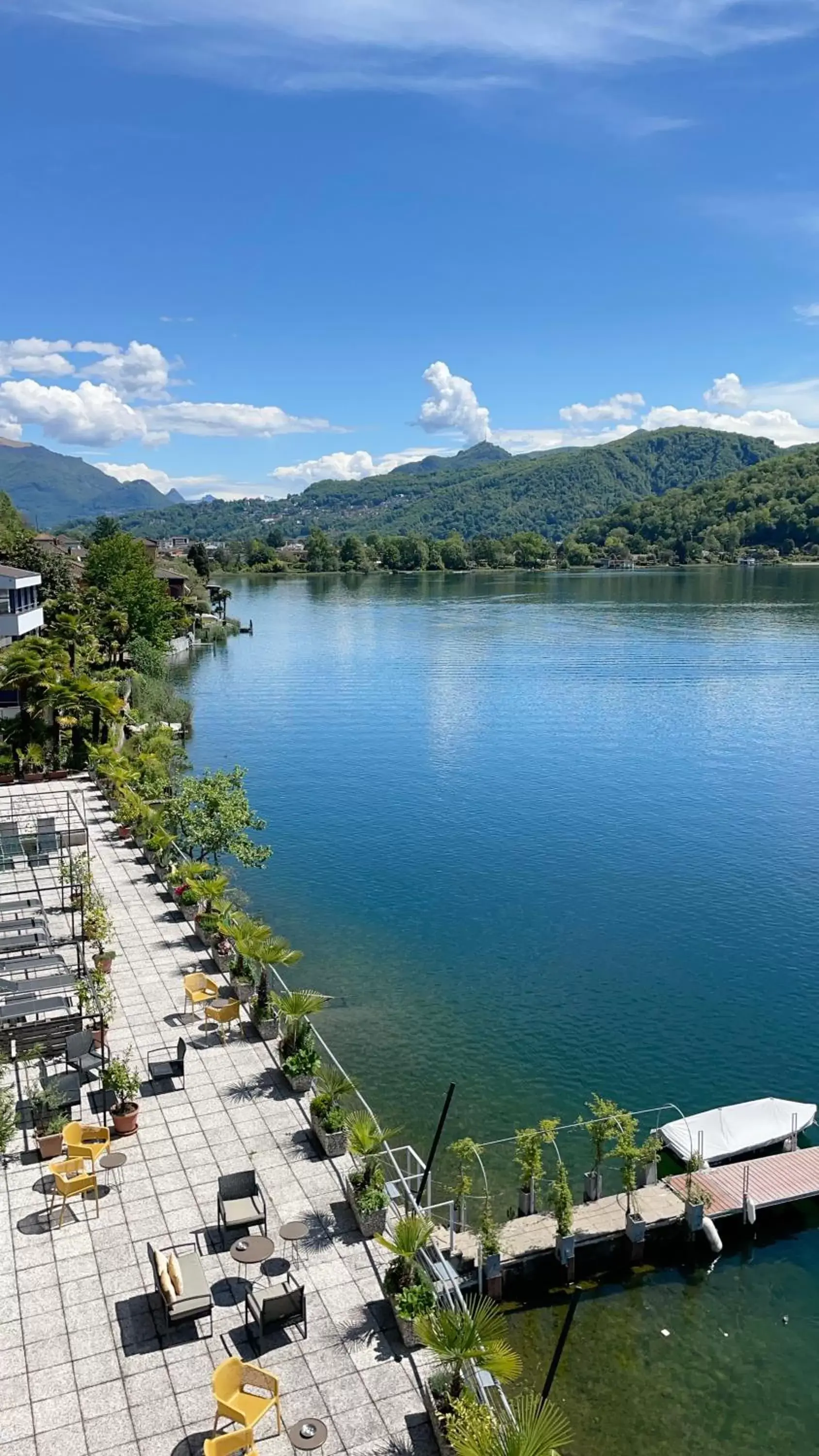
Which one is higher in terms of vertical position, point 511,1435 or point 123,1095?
point 123,1095

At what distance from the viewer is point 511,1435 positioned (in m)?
11.1

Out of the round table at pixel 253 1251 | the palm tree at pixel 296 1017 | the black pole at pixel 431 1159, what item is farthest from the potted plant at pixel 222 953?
the round table at pixel 253 1251

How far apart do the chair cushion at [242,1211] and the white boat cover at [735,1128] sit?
10.6 meters

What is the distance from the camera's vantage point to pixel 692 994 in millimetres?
30609

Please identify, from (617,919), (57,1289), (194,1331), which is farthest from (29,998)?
(617,919)

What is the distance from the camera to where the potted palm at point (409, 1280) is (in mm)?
13789

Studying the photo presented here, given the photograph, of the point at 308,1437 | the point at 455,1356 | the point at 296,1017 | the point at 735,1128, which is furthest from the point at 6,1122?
the point at 735,1128

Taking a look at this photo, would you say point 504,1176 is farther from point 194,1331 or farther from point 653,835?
point 653,835

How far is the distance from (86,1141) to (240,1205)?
3.70 m

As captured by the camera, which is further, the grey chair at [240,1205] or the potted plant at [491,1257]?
the potted plant at [491,1257]

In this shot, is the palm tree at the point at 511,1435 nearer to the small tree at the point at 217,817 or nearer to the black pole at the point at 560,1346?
the black pole at the point at 560,1346

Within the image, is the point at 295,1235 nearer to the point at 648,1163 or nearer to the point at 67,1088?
the point at 67,1088

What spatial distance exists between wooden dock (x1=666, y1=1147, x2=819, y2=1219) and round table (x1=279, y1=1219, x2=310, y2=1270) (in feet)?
28.2

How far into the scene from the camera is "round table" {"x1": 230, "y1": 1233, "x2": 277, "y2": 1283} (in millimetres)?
14695
